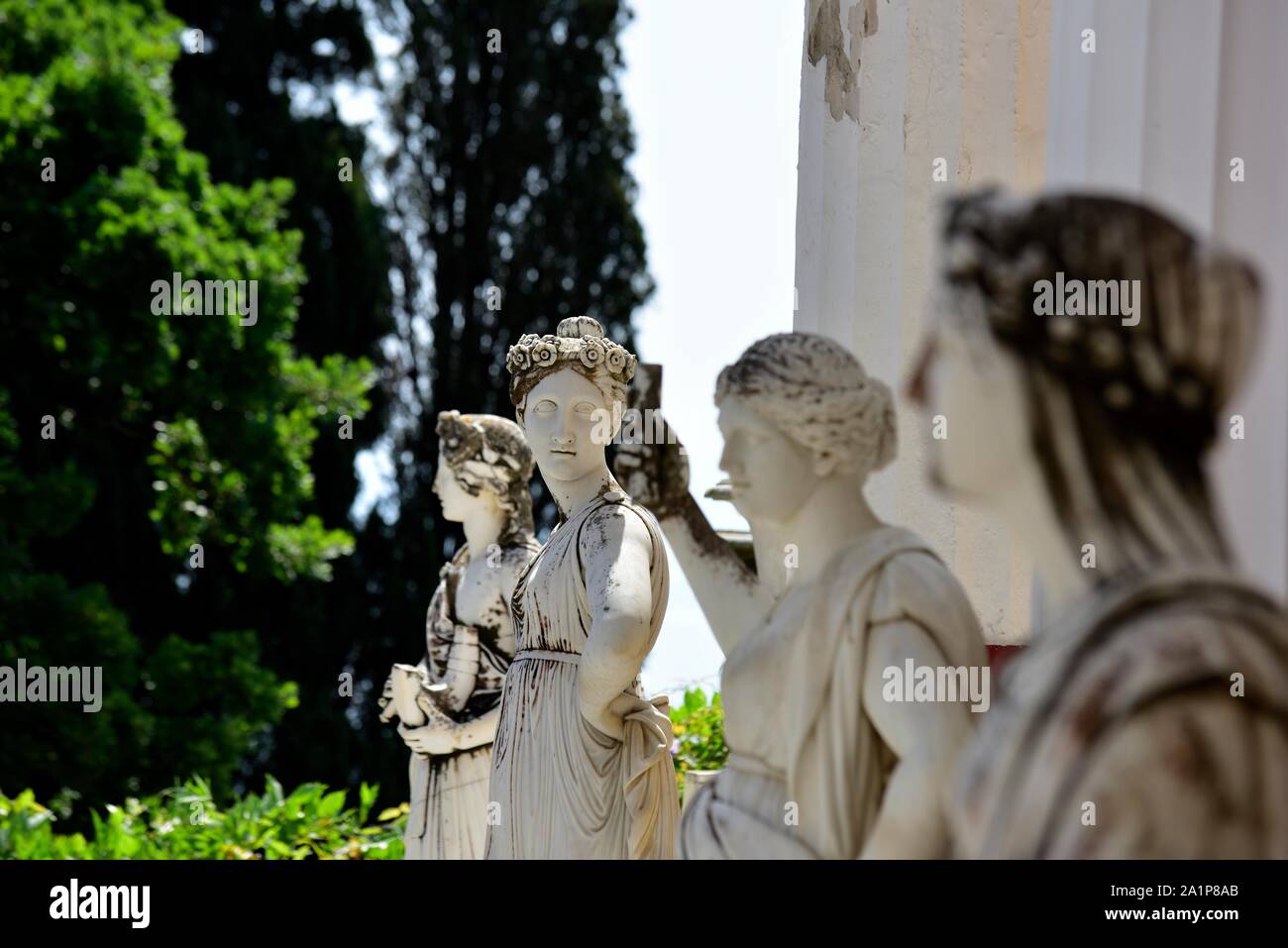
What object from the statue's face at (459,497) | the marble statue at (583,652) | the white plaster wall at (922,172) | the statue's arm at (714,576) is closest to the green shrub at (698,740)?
the statue's face at (459,497)

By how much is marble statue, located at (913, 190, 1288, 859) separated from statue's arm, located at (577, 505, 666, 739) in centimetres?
270

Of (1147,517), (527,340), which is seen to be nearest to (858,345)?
(527,340)

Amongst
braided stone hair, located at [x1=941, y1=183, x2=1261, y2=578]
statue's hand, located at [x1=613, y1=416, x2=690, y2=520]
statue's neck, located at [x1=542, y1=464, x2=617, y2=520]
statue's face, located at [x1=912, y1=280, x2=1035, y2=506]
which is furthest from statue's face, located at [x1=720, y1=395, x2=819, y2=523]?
statue's neck, located at [x1=542, y1=464, x2=617, y2=520]

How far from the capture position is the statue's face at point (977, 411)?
258 cm

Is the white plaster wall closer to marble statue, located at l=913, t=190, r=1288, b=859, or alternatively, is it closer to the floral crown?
the floral crown

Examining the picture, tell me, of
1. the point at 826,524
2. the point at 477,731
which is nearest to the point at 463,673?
the point at 477,731

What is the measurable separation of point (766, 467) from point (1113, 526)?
4.10 feet

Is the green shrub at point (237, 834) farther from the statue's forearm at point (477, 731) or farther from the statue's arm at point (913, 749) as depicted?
the statue's arm at point (913, 749)

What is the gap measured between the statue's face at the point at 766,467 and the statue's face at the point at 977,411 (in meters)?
0.98

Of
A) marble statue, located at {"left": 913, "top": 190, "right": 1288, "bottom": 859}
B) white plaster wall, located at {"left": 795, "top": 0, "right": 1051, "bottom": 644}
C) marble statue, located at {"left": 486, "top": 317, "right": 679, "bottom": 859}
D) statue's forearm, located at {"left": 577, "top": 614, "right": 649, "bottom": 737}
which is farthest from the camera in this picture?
white plaster wall, located at {"left": 795, "top": 0, "right": 1051, "bottom": 644}

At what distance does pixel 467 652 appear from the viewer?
284 inches

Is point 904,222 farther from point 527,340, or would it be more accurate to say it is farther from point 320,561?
point 320,561

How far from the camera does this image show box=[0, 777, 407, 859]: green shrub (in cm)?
1070
